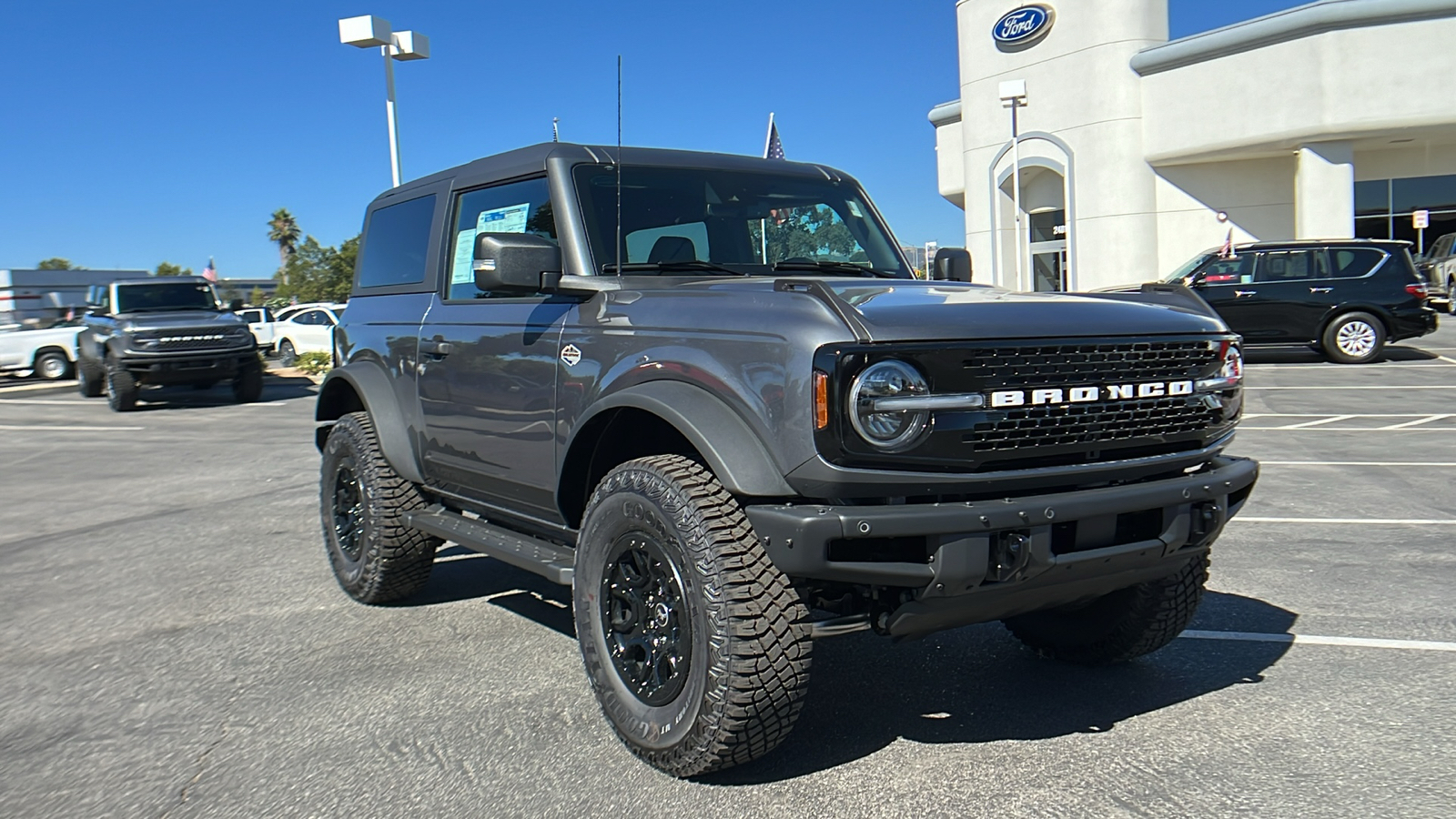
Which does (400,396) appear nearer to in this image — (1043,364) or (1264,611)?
(1043,364)

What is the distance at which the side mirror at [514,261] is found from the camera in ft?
12.8

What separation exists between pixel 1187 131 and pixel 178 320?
2448 centimetres

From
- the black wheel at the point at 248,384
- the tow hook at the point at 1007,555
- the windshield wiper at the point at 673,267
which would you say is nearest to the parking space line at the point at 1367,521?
the windshield wiper at the point at 673,267

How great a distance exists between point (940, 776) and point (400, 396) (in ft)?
10.2

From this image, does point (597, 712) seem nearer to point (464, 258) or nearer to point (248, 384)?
point (464, 258)

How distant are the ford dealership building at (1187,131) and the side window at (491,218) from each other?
877 inches

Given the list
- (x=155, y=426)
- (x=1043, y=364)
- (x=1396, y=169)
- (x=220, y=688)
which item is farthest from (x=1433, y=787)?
(x=1396, y=169)

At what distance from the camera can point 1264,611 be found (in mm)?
4984

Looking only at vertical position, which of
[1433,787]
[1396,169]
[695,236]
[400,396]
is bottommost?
[1433,787]

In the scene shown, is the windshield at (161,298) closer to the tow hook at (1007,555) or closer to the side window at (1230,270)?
the side window at (1230,270)

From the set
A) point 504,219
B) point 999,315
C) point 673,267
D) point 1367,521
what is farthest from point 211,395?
point 999,315

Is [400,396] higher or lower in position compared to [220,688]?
higher

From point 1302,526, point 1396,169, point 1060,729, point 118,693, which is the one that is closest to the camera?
point 1060,729

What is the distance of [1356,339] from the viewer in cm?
1750
